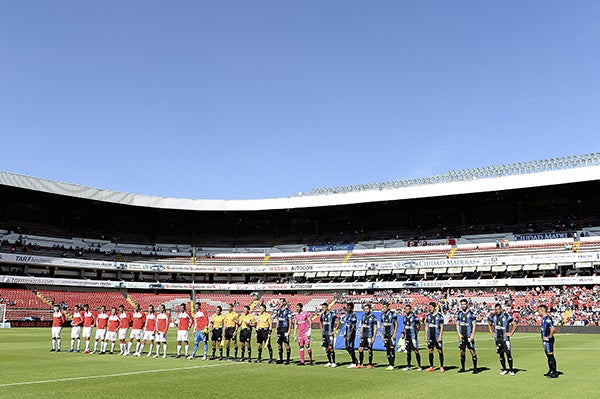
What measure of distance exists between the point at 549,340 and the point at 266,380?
25.5 ft

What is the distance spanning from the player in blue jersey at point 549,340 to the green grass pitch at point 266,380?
15.1 inches

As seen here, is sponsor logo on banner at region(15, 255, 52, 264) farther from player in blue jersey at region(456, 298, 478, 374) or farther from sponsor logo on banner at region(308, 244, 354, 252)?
player in blue jersey at region(456, 298, 478, 374)

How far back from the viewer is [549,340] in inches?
603

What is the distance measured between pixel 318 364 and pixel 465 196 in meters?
48.0

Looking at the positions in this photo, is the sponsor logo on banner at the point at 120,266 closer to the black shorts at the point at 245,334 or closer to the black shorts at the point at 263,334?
the black shorts at the point at 245,334

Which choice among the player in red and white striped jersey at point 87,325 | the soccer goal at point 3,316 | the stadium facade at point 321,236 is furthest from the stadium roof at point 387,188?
the player in red and white striped jersey at point 87,325

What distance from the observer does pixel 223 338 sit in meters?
20.8

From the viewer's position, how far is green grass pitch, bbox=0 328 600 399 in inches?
476

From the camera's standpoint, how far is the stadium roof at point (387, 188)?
5625 cm

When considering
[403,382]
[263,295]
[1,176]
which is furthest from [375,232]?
[403,382]

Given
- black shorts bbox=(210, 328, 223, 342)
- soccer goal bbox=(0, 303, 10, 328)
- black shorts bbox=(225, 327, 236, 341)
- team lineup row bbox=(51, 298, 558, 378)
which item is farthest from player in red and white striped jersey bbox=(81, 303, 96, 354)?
soccer goal bbox=(0, 303, 10, 328)

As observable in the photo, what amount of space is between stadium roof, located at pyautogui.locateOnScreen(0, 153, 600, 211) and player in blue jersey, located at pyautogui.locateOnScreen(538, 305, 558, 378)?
4379 cm

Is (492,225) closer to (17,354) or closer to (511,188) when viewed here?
(511,188)

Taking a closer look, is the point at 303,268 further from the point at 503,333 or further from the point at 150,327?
the point at 503,333
